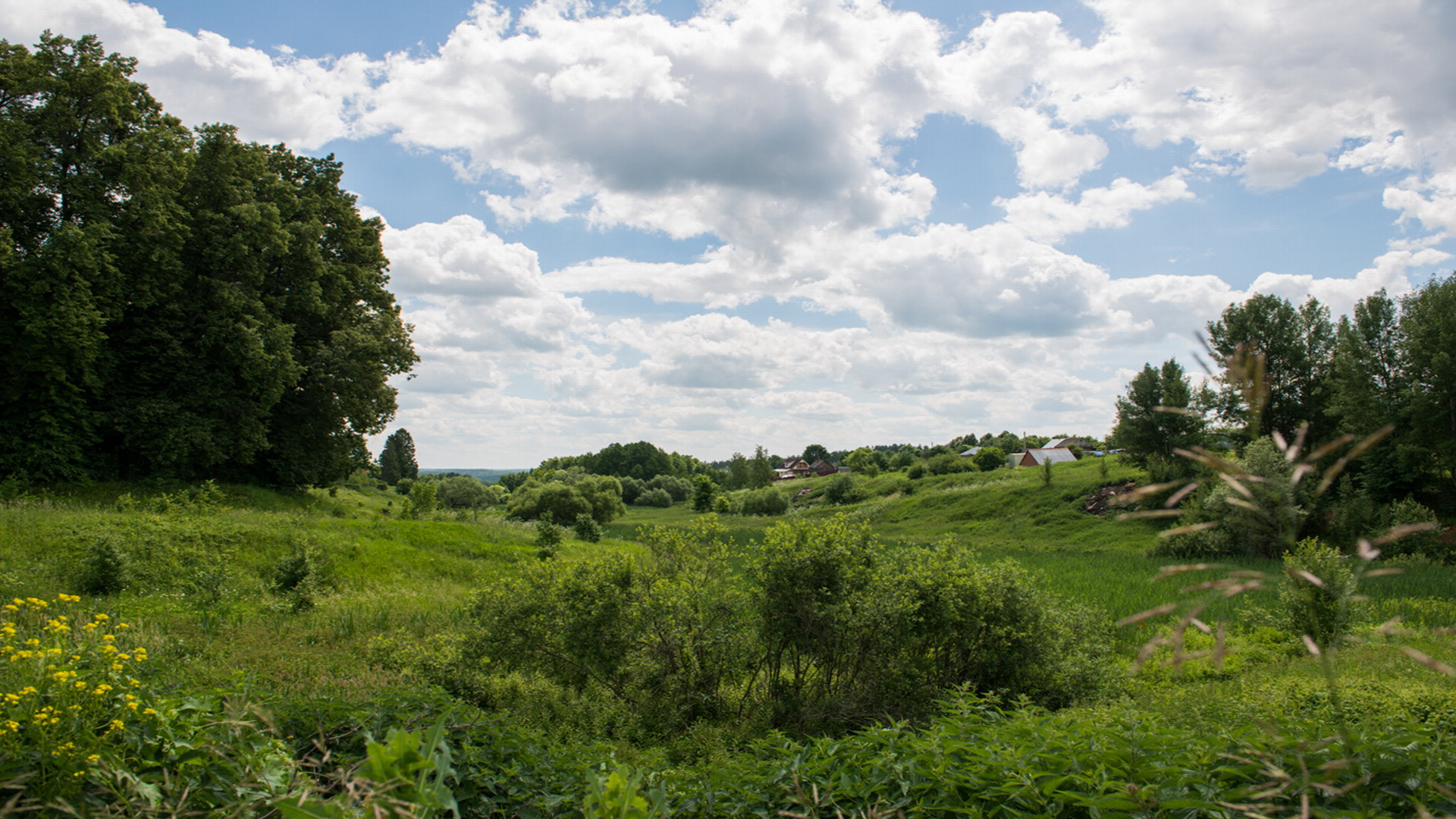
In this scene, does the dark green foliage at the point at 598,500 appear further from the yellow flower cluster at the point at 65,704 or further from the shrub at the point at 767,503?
the yellow flower cluster at the point at 65,704

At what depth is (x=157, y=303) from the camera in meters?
22.5

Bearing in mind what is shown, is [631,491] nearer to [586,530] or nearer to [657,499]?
[657,499]

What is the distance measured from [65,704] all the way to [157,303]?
24.2m

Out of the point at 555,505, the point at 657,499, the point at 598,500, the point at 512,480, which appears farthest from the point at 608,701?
the point at 512,480

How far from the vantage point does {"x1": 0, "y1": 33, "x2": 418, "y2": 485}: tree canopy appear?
19.5 m

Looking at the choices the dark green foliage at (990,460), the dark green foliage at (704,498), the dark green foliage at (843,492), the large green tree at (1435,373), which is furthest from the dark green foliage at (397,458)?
the large green tree at (1435,373)

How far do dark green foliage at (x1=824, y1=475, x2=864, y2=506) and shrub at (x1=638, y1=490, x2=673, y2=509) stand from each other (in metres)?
22.9

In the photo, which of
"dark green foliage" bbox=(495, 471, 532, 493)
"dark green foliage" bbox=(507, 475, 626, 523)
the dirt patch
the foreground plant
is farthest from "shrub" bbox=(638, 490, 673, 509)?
the foreground plant

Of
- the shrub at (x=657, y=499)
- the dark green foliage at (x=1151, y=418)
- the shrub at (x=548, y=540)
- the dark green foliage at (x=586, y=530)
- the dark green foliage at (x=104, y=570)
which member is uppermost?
the dark green foliage at (x=1151, y=418)

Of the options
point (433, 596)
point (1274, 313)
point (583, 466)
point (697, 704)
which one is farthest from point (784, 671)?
point (583, 466)

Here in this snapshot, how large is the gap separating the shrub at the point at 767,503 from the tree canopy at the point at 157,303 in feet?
137

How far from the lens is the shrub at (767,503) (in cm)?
6562

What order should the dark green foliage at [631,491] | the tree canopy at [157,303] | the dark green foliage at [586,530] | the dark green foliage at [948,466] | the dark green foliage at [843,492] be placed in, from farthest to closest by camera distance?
the dark green foliage at [631,491] → the dark green foliage at [948,466] → the dark green foliage at [843,492] → the dark green foliage at [586,530] → the tree canopy at [157,303]

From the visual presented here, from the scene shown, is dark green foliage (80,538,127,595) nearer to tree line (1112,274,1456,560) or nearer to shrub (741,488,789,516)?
tree line (1112,274,1456,560)
